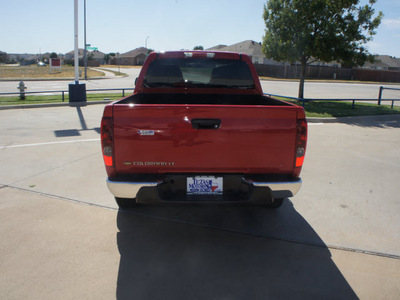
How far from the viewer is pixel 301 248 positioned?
11.7 feet

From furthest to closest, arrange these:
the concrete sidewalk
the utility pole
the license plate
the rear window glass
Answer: the utility pole < the rear window glass < the license plate < the concrete sidewalk

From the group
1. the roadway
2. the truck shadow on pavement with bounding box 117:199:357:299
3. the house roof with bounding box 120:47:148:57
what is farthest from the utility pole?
the house roof with bounding box 120:47:148:57

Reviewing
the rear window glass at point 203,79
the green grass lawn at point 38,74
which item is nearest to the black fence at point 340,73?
the green grass lawn at point 38,74

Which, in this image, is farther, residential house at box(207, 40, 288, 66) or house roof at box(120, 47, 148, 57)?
house roof at box(120, 47, 148, 57)

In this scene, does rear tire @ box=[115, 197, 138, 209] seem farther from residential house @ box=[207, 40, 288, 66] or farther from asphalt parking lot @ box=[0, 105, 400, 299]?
residential house @ box=[207, 40, 288, 66]

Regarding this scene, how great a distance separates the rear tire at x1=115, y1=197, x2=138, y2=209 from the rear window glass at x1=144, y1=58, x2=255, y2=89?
5.81ft

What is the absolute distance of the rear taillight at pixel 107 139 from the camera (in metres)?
3.19

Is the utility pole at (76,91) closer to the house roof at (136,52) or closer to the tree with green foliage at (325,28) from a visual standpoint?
the tree with green foliage at (325,28)

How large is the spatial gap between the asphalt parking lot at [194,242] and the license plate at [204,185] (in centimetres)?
63

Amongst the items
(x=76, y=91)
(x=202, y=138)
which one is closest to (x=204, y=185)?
(x=202, y=138)

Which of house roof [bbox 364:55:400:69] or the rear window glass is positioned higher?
house roof [bbox 364:55:400:69]

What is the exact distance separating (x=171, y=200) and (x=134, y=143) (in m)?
0.66

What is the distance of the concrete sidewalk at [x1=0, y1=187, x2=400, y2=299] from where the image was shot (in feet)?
9.30

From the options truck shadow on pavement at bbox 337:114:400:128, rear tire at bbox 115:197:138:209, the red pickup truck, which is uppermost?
the red pickup truck
